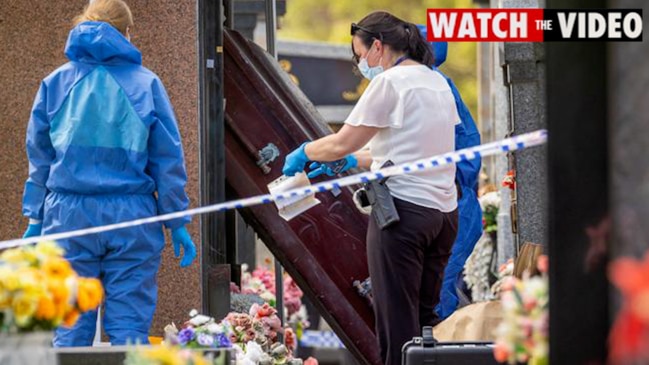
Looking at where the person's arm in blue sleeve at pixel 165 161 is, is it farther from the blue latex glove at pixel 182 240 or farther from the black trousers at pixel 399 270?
the black trousers at pixel 399 270

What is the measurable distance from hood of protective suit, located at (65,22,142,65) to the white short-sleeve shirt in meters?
0.98

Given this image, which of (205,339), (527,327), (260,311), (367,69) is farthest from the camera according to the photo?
(260,311)

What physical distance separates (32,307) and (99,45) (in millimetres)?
3098

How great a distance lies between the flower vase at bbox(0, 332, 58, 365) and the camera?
3650 mm

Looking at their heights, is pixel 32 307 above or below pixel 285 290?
above

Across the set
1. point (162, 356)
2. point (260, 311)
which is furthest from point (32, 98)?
point (162, 356)

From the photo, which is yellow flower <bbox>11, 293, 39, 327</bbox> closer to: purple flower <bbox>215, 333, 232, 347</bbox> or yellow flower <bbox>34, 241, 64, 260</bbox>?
yellow flower <bbox>34, 241, 64, 260</bbox>

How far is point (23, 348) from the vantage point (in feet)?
12.0

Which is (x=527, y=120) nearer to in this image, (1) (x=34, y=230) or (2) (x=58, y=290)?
(1) (x=34, y=230)

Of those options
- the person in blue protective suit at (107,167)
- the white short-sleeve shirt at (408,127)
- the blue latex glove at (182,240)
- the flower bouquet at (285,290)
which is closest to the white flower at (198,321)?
the person in blue protective suit at (107,167)

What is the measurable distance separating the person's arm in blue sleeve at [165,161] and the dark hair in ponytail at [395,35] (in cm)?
103

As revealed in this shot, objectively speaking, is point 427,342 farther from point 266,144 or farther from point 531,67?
point 531,67

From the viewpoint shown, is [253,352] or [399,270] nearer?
[399,270]

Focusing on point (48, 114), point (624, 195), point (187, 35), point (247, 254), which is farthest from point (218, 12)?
point (247, 254)
